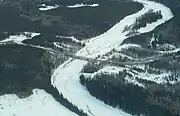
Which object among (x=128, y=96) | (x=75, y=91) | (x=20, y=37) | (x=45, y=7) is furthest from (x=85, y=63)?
(x=45, y=7)

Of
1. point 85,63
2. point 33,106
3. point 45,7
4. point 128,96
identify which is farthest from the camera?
point 45,7

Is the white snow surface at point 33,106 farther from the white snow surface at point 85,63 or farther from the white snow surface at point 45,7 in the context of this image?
the white snow surface at point 45,7

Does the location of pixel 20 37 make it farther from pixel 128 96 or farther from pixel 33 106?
pixel 128 96

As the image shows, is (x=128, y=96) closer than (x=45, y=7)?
Yes

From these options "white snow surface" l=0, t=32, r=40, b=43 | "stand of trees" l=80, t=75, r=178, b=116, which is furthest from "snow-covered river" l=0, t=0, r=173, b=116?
"white snow surface" l=0, t=32, r=40, b=43

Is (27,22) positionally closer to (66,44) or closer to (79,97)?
(66,44)

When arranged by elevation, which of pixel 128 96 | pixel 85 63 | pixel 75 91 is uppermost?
pixel 128 96

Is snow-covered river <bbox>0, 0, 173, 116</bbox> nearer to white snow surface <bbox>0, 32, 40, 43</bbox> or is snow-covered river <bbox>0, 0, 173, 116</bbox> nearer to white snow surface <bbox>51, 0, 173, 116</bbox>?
white snow surface <bbox>51, 0, 173, 116</bbox>

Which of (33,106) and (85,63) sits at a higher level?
(33,106)
